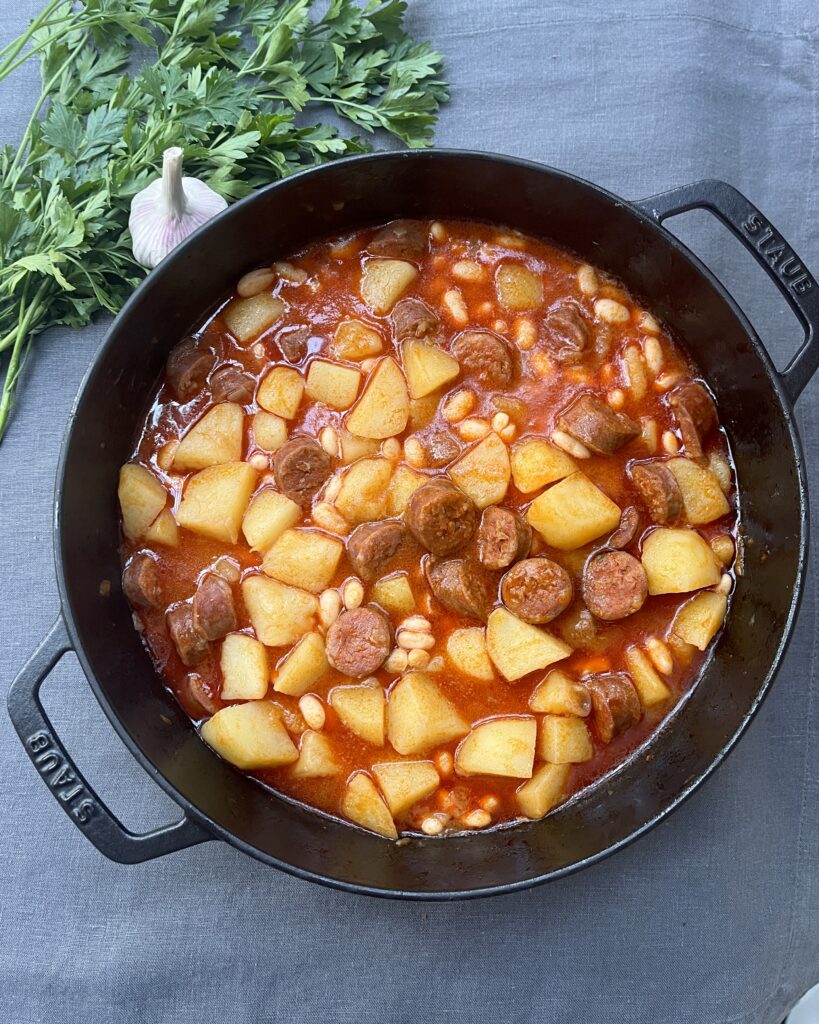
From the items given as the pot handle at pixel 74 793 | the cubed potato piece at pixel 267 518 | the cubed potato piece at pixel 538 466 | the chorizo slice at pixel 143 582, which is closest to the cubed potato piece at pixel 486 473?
the cubed potato piece at pixel 538 466

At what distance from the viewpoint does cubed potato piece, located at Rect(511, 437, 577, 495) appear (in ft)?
11.1

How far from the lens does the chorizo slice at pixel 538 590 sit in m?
3.34

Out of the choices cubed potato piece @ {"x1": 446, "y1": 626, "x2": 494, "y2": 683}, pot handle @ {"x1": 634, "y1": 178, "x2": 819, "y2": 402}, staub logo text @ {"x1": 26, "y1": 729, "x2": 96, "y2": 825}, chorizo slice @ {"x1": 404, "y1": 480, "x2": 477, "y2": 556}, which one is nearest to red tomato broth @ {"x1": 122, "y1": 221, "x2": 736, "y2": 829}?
cubed potato piece @ {"x1": 446, "y1": 626, "x2": 494, "y2": 683}

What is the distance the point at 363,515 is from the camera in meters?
3.40

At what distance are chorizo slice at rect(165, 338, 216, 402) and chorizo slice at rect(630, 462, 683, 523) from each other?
5.49 feet

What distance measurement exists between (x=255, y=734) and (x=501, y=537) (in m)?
1.14

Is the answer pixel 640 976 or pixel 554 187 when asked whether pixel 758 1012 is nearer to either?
pixel 640 976

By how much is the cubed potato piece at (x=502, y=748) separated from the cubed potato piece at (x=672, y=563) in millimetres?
707

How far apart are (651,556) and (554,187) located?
1417mm

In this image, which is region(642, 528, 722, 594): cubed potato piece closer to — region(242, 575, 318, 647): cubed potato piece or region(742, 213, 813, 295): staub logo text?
region(742, 213, 813, 295): staub logo text

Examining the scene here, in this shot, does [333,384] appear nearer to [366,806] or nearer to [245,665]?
[245,665]

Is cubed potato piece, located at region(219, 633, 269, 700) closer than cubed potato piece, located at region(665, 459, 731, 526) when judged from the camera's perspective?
Yes

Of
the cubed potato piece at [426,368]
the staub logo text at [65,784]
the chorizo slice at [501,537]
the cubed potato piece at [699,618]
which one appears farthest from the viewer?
the cubed potato piece at [699,618]

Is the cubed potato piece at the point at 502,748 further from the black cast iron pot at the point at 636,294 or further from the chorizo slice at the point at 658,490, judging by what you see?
the chorizo slice at the point at 658,490
